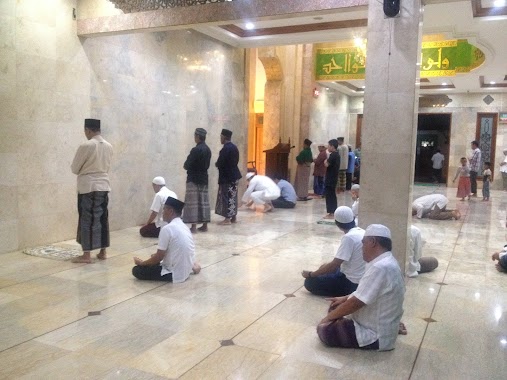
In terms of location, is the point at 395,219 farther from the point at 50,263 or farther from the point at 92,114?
the point at 92,114

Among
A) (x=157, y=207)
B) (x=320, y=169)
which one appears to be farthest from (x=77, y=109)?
(x=320, y=169)

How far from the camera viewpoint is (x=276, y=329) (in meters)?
3.33

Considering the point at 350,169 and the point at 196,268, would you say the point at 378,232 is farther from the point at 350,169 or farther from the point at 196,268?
the point at 350,169

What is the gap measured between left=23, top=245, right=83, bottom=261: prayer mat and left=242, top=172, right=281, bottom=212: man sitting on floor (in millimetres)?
3903

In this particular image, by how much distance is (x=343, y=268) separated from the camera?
3822mm

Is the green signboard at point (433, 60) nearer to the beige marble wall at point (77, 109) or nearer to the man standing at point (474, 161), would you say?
the man standing at point (474, 161)

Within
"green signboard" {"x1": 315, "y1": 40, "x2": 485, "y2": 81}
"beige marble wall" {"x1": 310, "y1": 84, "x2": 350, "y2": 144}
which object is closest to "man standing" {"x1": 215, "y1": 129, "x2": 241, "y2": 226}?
"green signboard" {"x1": 315, "y1": 40, "x2": 485, "y2": 81}

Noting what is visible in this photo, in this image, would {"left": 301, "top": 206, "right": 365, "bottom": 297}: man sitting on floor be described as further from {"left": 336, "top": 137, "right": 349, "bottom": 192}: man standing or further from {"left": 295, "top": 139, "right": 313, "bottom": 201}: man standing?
{"left": 336, "top": 137, "right": 349, "bottom": 192}: man standing

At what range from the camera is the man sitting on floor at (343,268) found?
12.0 feet

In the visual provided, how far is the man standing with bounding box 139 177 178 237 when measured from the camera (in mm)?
5660

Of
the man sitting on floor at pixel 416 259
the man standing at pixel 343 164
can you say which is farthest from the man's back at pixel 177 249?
the man standing at pixel 343 164

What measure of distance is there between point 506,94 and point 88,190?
1395cm

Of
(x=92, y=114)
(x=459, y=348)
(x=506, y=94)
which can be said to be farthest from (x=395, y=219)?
(x=506, y=94)

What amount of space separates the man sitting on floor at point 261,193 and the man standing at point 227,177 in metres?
1.34
